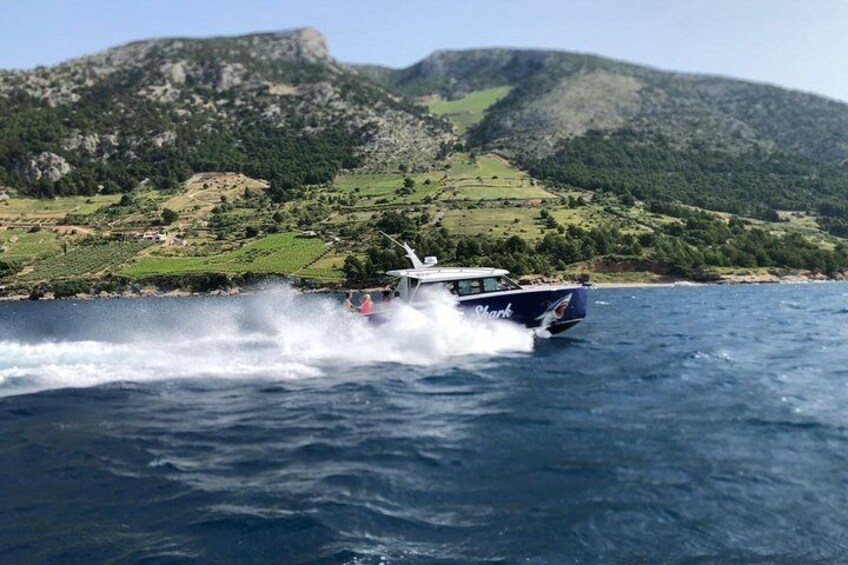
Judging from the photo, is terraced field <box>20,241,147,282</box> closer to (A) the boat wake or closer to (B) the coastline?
(B) the coastline

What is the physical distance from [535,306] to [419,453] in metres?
19.7

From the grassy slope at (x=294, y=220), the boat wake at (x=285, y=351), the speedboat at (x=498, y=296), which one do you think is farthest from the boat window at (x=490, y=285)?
the grassy slope at (x=294, y=220)

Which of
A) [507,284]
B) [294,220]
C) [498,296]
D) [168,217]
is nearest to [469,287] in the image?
[498,296]

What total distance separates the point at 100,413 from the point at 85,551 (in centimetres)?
1025

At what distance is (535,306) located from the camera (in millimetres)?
34469

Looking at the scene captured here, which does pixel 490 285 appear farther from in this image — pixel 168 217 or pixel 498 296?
pixel 168 217

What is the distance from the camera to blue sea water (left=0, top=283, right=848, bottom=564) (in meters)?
11.2

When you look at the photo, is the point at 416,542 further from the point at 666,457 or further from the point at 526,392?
the point at 526,392

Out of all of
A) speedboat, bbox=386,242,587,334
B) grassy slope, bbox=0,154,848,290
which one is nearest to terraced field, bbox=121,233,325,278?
grassy slope, bbox=0,154,848,290

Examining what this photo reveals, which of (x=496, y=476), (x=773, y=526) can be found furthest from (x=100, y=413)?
(x=773, y=526)

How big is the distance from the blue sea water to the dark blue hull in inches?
97.2

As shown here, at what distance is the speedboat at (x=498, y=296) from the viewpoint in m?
33.1

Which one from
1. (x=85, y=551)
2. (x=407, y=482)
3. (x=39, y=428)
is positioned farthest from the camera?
(x=39, y=428)

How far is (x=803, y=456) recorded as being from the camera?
15.3 metres
